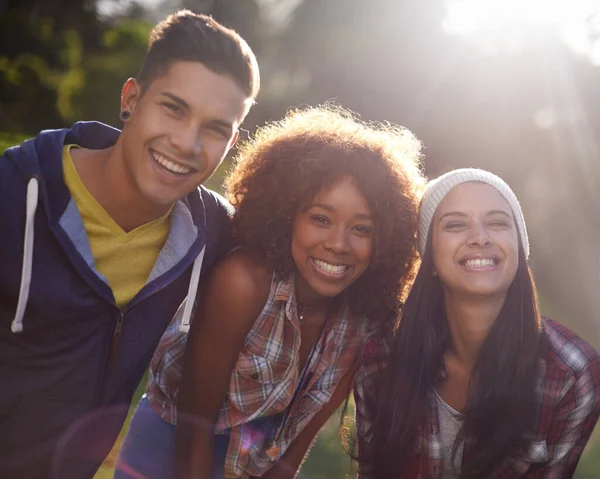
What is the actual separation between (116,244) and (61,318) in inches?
15.1

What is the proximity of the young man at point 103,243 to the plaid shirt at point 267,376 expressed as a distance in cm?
31

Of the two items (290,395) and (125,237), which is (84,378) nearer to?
(125,237)

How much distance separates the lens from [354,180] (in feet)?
10.3

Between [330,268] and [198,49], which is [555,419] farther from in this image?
[198,49]

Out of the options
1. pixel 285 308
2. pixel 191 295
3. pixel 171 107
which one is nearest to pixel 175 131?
pixel 171 107

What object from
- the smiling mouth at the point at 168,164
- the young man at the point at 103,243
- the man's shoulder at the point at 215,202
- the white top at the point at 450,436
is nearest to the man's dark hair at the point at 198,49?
the young man at the point at 103,243

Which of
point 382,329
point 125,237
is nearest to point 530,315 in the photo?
point 382,329

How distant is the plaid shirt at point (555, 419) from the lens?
10.1ft

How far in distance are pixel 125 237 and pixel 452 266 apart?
1530 millimetres

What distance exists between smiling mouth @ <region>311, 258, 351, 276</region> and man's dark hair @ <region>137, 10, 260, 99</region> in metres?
0.85

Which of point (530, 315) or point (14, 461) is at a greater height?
point (530, 315)

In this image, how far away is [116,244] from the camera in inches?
112

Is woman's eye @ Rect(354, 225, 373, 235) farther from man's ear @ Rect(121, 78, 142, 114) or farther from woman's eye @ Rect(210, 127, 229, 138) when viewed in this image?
man's ear @ Rect(121, 78, 142, 114)

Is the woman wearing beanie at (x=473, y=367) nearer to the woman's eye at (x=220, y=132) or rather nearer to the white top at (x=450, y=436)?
the white top at (x=450, y=436)
